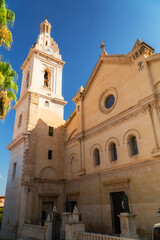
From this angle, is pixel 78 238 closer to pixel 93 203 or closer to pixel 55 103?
pixel 93 203

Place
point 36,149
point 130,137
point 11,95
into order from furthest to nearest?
point 36,149 < point 130,137 < point 11,95

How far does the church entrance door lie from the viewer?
51.0ft

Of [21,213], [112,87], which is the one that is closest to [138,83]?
[112,87]

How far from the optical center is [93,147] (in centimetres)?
1983

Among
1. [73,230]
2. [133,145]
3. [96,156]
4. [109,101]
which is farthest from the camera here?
[109,101]

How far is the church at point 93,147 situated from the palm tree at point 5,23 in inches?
401

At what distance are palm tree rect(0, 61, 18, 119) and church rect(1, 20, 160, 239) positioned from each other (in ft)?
29.4

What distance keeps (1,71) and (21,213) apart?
13.5m

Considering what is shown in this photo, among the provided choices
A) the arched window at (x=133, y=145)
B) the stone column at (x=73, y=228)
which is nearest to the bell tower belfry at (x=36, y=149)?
the stone column at (x=73, y=228)

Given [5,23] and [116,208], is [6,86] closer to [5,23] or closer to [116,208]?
[5,23]

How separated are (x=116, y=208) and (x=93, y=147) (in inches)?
236

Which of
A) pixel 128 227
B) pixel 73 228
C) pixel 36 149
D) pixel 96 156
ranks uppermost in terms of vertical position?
pixel 36 149

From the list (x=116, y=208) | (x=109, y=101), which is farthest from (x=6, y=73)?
(x=116, y=208)

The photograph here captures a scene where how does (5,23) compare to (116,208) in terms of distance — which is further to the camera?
(116,208)
